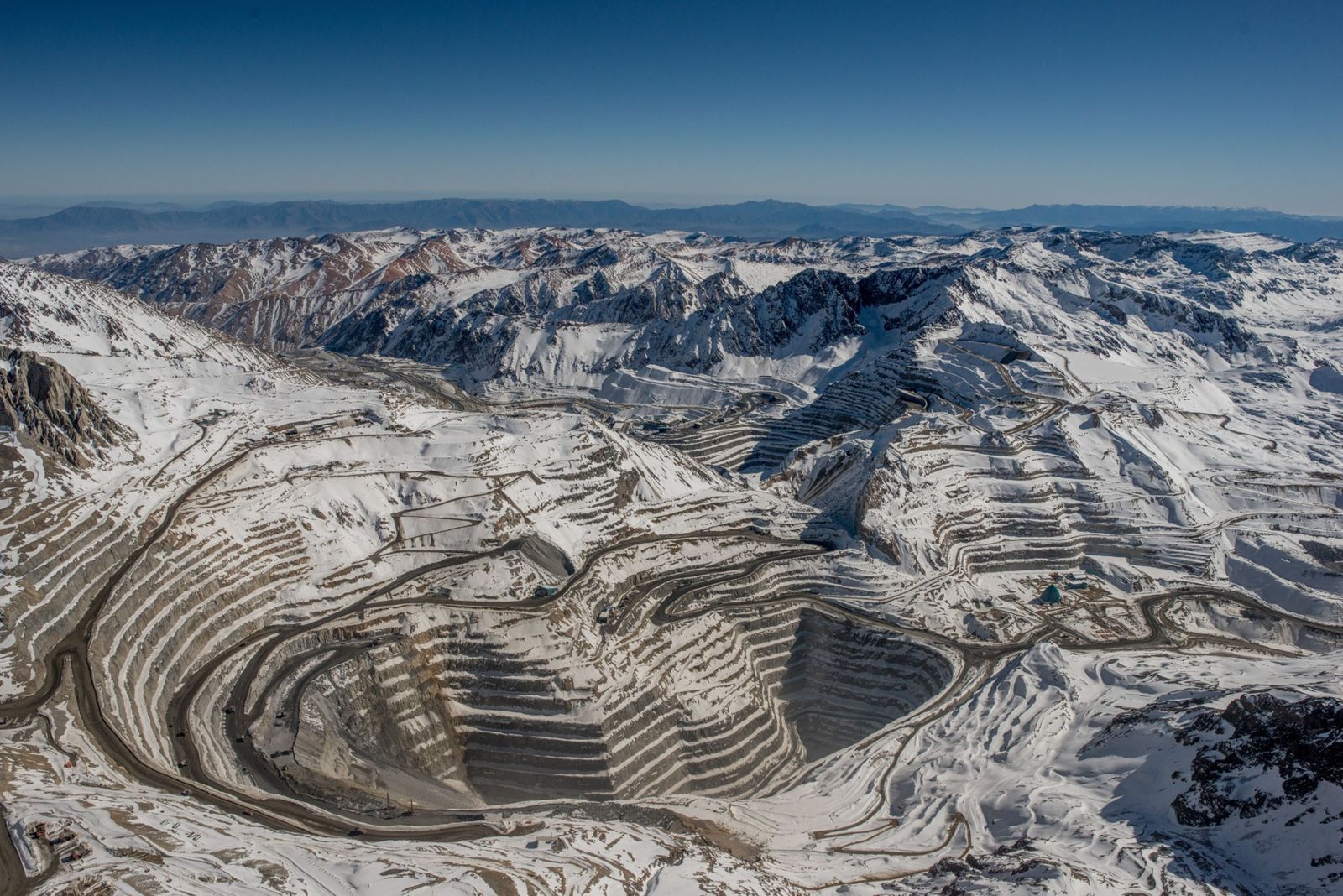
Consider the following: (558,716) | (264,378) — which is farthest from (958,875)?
(264,378)

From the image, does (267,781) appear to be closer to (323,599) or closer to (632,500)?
(323,599)

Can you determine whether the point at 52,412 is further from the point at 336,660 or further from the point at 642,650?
the point at 642,650

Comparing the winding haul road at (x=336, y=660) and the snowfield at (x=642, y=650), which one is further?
the winding haul road at (x=336, y=660)

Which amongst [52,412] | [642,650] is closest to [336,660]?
[642,650]

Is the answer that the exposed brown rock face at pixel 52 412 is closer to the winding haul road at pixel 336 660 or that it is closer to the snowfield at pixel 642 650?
the snowfield at pixel 642 650

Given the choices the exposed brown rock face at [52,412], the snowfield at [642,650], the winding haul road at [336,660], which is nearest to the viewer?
the snowfield at [642,650]

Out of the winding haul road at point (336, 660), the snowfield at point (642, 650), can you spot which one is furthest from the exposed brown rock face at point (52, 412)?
the winding haul road at point (336, 660)
